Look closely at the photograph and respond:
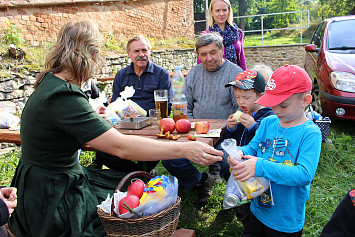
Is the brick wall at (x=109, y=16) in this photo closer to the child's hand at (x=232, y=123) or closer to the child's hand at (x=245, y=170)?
the child's hand at (x=232, y=123)

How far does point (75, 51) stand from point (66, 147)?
0.64m

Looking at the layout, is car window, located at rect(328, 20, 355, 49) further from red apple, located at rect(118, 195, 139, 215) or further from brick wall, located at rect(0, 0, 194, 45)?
red apple, located at rect(118, 195, 139, 215)

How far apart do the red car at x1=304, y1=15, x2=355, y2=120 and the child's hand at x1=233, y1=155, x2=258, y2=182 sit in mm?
3670

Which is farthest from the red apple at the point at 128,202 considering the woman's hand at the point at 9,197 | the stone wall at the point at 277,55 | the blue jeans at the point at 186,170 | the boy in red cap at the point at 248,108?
the stone wall at the point at 277,55

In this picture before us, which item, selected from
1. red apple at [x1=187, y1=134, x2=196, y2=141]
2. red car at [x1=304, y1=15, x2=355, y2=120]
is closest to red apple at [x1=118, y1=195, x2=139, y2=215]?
red apple at [x1=187, y1=134, x2=196, y2=141]

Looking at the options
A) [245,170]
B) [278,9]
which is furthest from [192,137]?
[278,9]

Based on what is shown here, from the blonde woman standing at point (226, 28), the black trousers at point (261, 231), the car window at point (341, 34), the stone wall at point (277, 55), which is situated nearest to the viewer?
the black trousers at point (261, 231)

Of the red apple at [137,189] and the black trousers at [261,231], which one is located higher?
the red apple at [137,189]

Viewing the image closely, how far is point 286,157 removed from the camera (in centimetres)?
183

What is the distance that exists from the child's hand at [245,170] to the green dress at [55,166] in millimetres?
843

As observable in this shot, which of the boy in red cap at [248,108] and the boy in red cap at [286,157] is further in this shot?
the boy in red cap at [248,108]

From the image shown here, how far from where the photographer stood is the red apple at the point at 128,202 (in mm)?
1513

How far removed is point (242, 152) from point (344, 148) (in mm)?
3380

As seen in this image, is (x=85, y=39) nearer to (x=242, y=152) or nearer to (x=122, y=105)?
(x=122, y=105)
